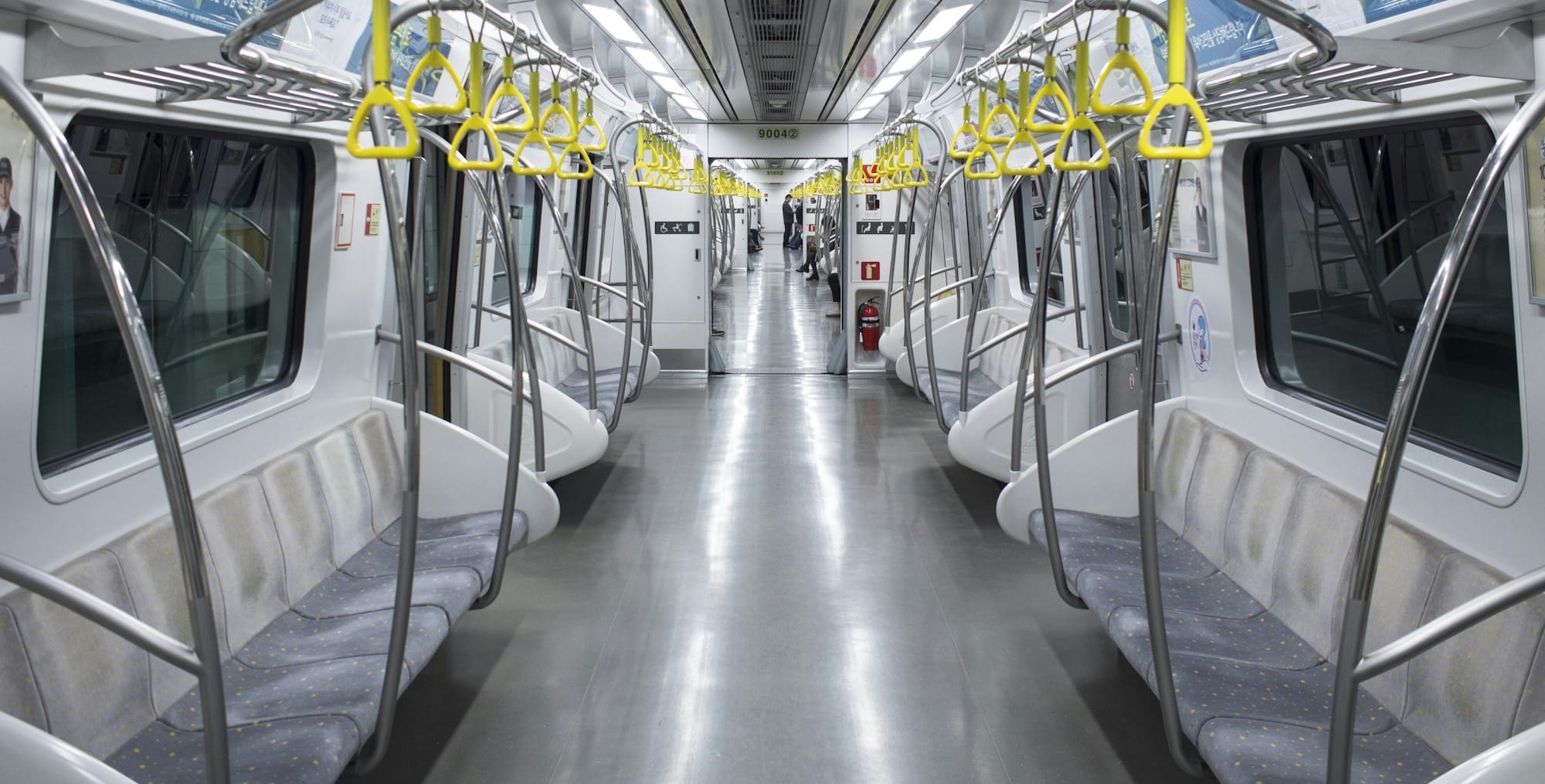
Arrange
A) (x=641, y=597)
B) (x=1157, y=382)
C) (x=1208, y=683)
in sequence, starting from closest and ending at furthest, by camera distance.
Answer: (x=1208, y=683) < (x=641, y=597) < (x=1157, y=382)

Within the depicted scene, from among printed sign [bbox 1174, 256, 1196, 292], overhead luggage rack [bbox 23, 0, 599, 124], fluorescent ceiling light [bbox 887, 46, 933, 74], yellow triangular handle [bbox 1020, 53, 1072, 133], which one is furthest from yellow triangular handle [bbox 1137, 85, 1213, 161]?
fluorescent ceiling light [bbox 887, 46, 933, 74]

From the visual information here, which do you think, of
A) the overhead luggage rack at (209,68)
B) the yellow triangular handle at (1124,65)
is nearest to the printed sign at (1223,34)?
the yellow triangular handle at (1124,65)

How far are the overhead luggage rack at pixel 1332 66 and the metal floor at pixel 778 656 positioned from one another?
1.96 metres

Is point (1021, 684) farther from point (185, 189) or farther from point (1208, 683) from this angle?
point (185, 189)

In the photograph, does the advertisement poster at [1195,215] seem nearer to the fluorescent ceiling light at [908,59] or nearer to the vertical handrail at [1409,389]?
the fluorescent ceiling light at [908,59]

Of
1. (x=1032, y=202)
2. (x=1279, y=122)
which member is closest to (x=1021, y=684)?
(x=1279, y=122)

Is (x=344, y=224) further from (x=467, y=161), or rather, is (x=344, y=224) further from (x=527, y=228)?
(x=527, y=228)

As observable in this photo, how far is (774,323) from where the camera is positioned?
1605 cm

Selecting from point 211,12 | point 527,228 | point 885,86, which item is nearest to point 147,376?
point 211,12

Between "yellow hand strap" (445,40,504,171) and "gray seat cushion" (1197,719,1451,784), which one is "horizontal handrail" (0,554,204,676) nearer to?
"yellow hand strap" (445,40,504,171)

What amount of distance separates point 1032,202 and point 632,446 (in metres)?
3.55

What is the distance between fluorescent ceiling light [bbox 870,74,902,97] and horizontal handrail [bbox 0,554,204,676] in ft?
20.1

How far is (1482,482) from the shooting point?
2.92 meters

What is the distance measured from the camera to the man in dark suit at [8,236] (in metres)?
2.51
